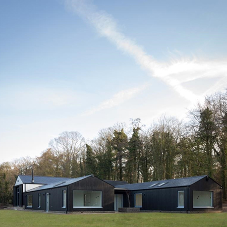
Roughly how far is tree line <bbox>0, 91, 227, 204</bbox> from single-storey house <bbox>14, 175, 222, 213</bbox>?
19.4 ft

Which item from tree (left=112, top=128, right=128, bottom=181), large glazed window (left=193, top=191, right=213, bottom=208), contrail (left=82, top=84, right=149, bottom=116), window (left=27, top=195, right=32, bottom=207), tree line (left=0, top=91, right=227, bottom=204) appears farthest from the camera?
tree (left=112, top=128, right=128, bottom=181)

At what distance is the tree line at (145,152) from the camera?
33219 mm

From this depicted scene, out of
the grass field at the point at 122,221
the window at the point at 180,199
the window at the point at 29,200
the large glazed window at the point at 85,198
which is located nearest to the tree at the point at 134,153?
the window at the point at 29,200

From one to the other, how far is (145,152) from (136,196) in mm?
10596

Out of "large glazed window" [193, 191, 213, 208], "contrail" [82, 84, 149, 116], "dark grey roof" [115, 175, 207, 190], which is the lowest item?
"large glazed window" [193, 191, 213, 208]

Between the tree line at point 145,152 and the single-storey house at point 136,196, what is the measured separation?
19.4 feet

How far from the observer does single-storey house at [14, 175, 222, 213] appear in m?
25.8

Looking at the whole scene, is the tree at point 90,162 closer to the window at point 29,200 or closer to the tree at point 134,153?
the tree at point 134,153

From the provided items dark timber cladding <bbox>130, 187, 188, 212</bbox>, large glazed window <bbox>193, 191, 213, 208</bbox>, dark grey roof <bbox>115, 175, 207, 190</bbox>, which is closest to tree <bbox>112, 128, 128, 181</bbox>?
dark grey roof <bbox>115, 175, 207, 190</bbox>

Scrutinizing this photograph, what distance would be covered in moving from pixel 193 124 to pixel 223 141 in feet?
11.7

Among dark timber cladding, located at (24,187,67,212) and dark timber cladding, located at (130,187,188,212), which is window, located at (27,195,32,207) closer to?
dark timber cladding, located at (24,187,67,212)

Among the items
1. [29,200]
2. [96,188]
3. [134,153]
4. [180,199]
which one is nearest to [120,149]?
[134,153]

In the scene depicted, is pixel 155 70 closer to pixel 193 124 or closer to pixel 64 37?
pixel 64 37

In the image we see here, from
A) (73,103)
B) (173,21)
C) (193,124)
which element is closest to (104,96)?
(73,103)
